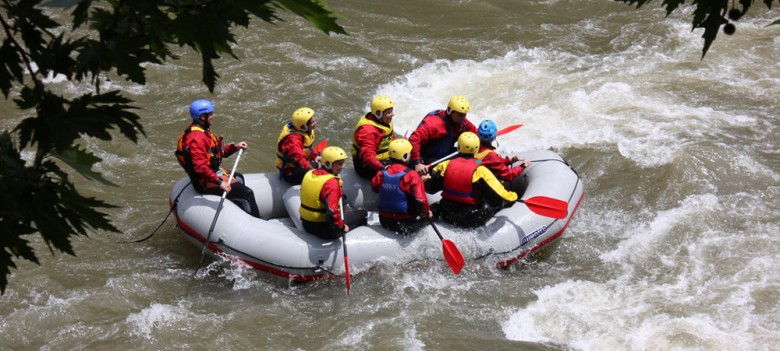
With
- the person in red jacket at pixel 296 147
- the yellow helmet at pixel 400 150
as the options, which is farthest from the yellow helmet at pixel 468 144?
the person in red jacket at pixel 296 147

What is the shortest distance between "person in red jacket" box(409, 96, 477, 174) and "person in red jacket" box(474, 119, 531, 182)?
0.99 ft

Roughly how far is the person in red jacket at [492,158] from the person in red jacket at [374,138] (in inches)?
36.0

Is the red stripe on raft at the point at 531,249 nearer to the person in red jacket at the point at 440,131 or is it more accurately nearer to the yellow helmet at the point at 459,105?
the person in red jacket at the point at 440,131

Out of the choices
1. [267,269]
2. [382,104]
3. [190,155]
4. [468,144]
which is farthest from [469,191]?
[190,155]

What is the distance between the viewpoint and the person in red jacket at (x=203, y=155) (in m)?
7.00

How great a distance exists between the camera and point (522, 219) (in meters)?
7.36

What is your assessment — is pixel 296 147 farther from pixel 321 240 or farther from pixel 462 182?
pixel 462 182

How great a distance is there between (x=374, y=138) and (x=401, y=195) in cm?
95

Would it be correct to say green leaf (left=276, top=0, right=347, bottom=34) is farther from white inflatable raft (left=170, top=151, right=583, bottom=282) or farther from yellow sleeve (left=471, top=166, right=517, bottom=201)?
yellow sleeve (left=471, top=166, right=517, bottom=201)

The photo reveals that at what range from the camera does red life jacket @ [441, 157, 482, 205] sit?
23.4 ft

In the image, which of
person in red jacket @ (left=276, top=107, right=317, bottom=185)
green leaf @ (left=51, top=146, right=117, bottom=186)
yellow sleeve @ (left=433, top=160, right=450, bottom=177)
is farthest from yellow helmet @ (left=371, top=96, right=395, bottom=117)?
green leaf @ (left=51, top=146, right=117, bottom=186)

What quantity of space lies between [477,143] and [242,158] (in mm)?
3343

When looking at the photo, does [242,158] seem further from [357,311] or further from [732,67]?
[732,67]

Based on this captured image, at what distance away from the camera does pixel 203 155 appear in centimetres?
703
